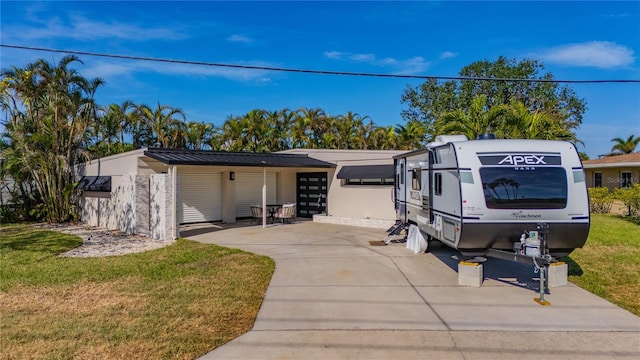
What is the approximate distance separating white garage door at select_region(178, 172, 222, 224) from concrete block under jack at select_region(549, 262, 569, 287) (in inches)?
476

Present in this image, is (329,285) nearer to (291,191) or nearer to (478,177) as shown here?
(478,177)

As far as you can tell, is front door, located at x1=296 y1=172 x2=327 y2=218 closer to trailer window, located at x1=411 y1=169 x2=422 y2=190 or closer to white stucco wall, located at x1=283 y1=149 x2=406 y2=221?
white stucco wall, located at x1=283 y1=149 x2=406 y2=221

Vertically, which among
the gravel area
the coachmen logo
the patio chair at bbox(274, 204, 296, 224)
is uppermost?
the coachmen logo

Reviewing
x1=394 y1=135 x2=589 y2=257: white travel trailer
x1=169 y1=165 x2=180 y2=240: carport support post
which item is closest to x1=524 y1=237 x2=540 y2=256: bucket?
x1=394 y1=135 x2=589 y2=257: white travel trailer

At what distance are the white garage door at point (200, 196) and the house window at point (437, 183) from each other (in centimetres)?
1027

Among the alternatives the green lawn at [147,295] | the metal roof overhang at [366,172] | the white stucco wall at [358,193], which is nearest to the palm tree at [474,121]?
the white stucco wall at [358,193]

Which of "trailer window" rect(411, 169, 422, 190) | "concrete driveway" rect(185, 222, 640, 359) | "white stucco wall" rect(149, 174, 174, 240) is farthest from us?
"white stucco wall" rect(149, 174, 174, 240)

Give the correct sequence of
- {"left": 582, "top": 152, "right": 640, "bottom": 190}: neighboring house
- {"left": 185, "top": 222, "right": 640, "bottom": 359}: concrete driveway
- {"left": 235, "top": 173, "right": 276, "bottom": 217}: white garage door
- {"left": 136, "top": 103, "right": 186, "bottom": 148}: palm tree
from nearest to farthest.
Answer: {"left": 185, "top": 222, "right": 640, "bottom": 359}: concrete driveway
{"left": 235, "top": 173, "right": 276, "bottom": 217}: white garage door
{"left": 582, "top": 152, "right": 640, "bottom": 190}: neighboring house
{"left": 136, "top": 103, "right": 186, "bottom": 148}: palm tree

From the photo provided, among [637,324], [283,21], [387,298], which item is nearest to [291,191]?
[283,21]

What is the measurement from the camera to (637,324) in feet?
15.8

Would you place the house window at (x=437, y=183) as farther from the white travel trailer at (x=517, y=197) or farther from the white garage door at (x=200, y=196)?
the white garage door at (x=200, y=196)

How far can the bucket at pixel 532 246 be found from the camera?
5.89m

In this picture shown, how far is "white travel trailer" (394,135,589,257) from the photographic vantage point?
6.05 meters

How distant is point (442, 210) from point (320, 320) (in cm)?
327
